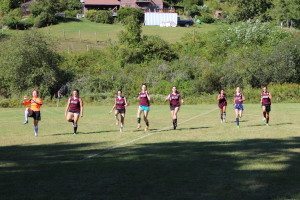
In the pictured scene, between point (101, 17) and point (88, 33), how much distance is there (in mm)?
15503

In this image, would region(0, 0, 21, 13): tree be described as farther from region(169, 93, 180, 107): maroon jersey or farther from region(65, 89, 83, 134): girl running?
region(65, 89, 83, 134): girl running

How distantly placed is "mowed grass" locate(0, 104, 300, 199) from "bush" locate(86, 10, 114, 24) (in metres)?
75.1

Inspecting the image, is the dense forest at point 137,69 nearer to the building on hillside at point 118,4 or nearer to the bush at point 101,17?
the bush at point 101,17

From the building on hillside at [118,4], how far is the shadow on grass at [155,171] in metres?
97.5

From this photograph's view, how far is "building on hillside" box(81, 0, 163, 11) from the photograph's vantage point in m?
114

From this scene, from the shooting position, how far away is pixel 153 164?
14922 millimetres

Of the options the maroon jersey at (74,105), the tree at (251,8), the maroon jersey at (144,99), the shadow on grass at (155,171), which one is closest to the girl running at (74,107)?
the maroon jersey at (74,105)

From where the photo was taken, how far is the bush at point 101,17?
323ft

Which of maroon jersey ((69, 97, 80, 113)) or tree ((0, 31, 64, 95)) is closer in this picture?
maroon jersey ((69, 97, 80, 113))

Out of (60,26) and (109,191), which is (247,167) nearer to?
(109,191)

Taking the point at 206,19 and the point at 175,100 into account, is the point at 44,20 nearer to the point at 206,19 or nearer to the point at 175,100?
the point at 206,19

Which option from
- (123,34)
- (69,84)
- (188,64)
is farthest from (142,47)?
(69,84)

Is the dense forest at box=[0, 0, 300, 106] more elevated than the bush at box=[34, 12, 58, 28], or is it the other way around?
the bush at box=[34, 12, 58, 28]

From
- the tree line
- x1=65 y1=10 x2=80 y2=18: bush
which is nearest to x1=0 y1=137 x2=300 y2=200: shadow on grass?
the tree line
